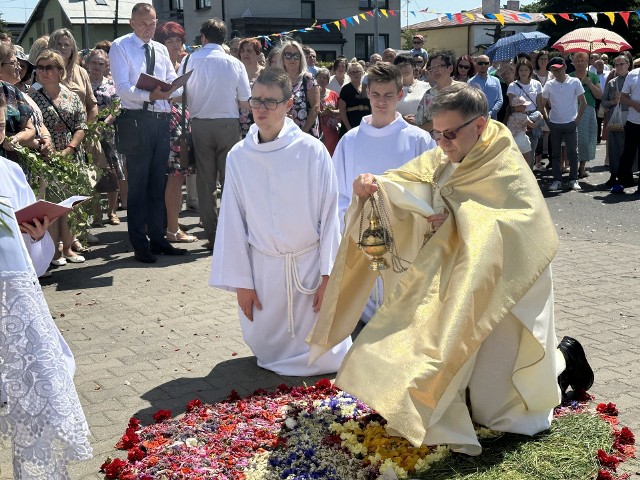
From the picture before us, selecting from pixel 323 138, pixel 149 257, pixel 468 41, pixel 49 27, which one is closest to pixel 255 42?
pixel 323 138

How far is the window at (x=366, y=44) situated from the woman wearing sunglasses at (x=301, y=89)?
131ft

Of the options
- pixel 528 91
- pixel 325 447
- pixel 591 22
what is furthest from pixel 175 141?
pixel 591 22

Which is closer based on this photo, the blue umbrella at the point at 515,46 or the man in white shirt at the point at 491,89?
the man in white shirt at the point at 491,89

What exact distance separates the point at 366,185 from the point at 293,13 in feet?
150

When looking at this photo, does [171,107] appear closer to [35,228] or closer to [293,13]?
[35,228]

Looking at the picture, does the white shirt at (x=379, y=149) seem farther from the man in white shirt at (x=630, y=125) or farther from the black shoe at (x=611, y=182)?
the black shoe at (x=611, y=182)

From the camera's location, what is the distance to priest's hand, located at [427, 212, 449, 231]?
4.61 m

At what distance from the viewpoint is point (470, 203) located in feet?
14.6

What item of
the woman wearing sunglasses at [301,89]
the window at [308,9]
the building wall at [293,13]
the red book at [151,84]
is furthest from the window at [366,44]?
the red book at [151,84]

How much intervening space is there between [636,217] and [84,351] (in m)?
8.24

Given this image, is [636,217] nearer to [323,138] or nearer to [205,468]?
[323,138]

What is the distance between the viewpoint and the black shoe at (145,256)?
934cm

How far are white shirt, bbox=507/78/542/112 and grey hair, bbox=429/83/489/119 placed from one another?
1002 centimetres

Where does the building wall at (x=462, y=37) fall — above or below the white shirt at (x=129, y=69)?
above
